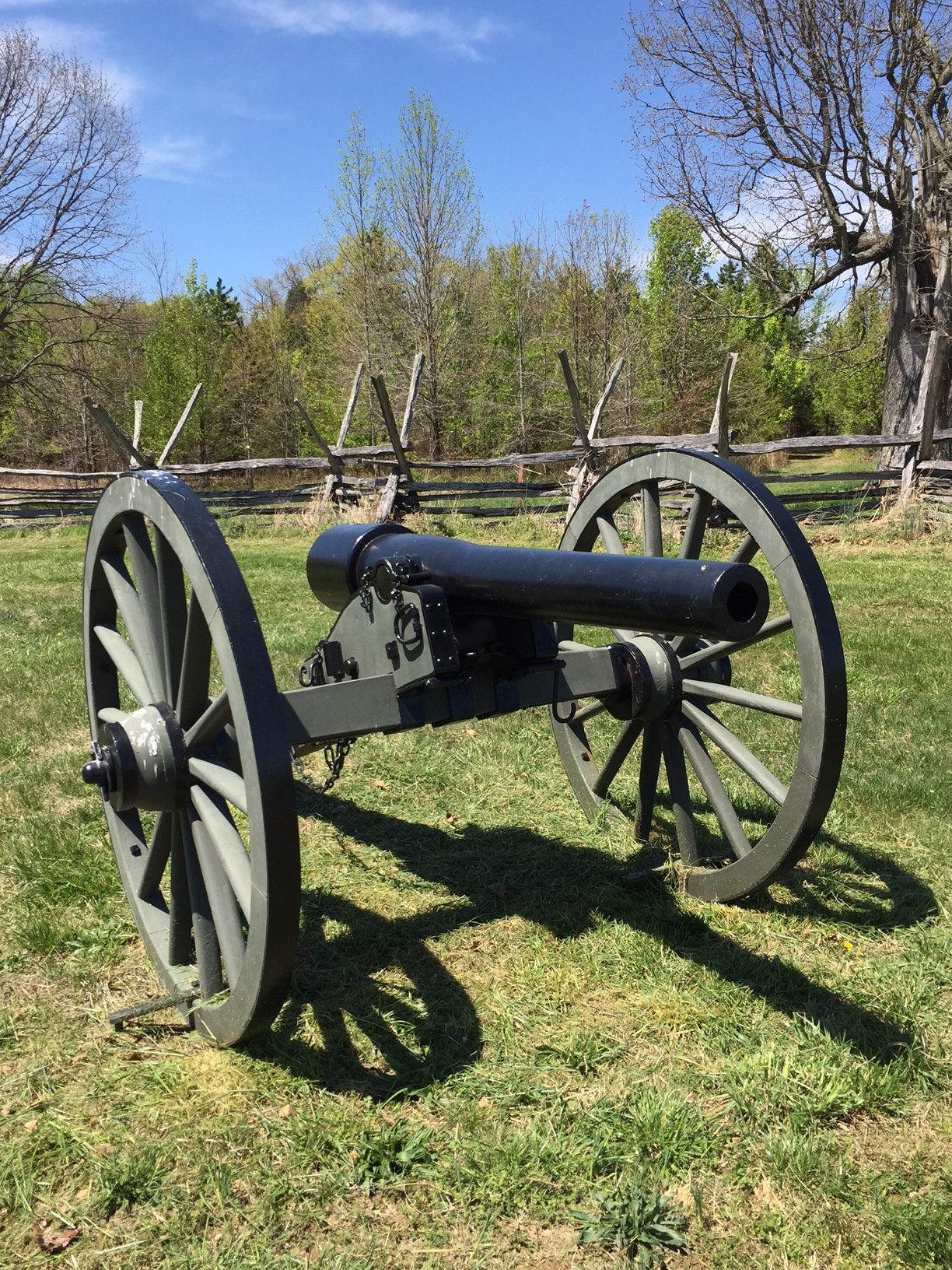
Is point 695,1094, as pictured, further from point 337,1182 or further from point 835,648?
point 835,648

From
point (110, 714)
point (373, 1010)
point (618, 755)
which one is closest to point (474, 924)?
point (373, 1010)

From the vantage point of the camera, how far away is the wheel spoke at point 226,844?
2252mm

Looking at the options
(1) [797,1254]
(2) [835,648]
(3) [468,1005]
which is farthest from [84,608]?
(1) [797,1254]

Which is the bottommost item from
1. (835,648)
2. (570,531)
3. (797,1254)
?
(797,1254)

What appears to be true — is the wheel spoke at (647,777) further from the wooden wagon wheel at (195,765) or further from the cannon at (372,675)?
the wooden wagon wheel at (195,765)

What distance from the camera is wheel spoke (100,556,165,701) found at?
2.85 m

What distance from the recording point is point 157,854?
2902 mm

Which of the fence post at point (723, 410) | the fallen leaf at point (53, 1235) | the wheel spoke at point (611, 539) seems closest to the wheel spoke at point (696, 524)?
the wheel spoke at point (611, 539)

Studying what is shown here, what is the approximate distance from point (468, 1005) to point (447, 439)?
28831 mm

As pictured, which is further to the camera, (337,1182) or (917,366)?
(917,366)

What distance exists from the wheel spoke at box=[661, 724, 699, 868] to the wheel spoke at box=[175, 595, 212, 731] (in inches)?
66.6

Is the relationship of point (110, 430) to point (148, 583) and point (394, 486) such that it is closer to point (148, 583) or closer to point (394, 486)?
point (394, 486)

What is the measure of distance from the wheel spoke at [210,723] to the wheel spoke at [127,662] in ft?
1.24

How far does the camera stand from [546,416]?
3058 centimetres
